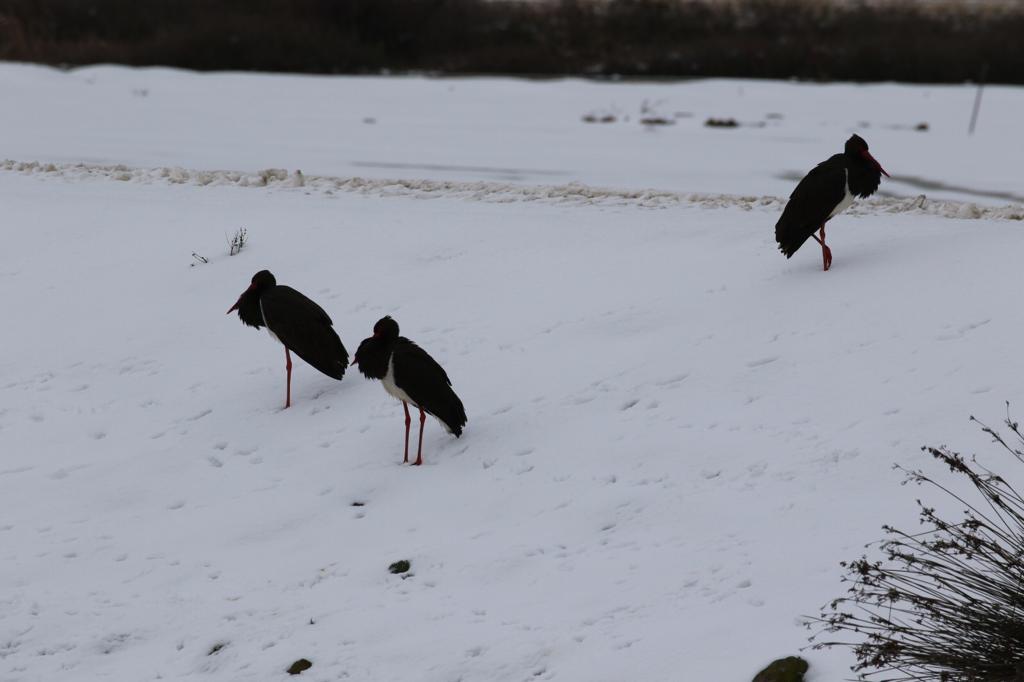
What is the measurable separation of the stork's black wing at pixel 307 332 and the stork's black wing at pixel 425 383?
3.63 ft

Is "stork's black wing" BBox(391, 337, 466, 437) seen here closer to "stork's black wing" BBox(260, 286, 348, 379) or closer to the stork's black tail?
the stork's black tail

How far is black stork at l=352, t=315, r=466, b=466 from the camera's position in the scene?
25.4 ft

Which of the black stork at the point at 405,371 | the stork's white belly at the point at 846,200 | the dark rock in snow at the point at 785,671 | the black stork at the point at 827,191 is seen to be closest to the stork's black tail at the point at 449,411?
the black stork at the point at 405,371

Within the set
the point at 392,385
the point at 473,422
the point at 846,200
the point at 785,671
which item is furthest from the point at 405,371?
the point at 846,200

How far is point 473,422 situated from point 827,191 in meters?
3.55

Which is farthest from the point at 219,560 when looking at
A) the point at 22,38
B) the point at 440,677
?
the point at 22,38

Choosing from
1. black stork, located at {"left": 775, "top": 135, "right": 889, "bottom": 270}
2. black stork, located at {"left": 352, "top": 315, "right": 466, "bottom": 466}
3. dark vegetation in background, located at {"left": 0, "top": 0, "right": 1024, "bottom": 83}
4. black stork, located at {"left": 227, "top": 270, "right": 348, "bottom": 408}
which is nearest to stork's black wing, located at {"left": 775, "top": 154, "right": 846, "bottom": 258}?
black stork, located at {"left": 775, "top": 135, "right": 889, "bottom": 270}

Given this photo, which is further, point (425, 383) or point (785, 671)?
point (425, 383)

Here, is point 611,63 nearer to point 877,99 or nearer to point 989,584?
point 877,99

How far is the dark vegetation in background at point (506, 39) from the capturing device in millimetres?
33625

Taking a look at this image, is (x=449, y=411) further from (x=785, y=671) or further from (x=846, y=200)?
(x=846, y=200)

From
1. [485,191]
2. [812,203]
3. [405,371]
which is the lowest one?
[405,371]

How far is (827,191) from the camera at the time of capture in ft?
31.0

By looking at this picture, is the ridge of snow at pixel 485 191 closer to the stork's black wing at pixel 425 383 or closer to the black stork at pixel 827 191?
the black stork at pixel 827 191
